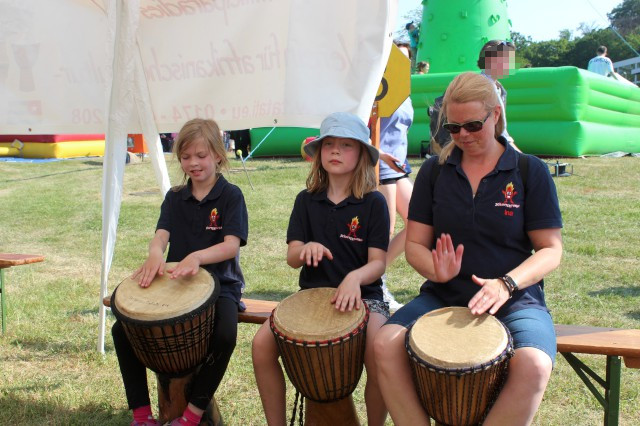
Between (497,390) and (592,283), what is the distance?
3.60 meters

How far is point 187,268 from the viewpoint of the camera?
9.61 ft

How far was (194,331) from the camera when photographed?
280 centimetres

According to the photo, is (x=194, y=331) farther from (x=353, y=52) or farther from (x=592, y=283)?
(x=592, y=283)

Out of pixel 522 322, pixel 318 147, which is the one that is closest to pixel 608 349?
pixel 522 322

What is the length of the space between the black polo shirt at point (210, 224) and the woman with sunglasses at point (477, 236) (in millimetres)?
920

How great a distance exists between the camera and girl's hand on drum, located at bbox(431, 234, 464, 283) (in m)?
2.46

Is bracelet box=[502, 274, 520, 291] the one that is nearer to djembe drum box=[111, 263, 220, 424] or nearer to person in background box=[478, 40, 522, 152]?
djembe drum box=[111, 263, 220, 424]

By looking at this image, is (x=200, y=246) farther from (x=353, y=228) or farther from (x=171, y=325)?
(x=353, y=228)

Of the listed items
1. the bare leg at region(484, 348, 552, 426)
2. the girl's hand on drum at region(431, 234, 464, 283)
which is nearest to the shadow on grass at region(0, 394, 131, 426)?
the girl's hand on drum at region(431, 234, 464, 283)

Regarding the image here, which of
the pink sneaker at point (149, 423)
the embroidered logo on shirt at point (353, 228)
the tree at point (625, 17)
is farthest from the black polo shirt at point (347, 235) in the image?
the tree at point (625, 17)

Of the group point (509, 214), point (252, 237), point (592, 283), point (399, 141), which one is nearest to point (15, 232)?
point (252, 237)

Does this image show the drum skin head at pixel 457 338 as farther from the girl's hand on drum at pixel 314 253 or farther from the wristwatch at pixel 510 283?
the girl's hand on drum at pixel 314 253

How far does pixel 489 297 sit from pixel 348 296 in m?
0.60

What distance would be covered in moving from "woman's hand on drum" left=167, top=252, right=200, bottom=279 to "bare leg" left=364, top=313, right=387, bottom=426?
0.85 meters
